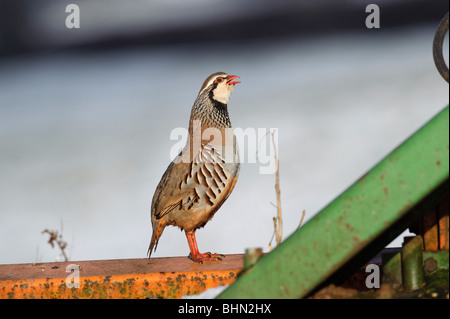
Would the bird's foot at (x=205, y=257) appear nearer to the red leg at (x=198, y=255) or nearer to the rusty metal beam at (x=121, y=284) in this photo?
the red leg at (x=198, y=255)

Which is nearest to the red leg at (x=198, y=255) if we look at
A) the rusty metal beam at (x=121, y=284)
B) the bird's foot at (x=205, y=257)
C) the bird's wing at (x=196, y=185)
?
the bird's foot at (x=205, y=257)

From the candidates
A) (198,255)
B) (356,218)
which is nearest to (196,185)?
(198,255)

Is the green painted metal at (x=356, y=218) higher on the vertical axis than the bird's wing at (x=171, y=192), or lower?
lower

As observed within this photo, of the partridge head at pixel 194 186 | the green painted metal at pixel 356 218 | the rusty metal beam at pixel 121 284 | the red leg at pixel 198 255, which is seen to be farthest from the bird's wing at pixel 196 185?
the green painted metal at pixel 356 218

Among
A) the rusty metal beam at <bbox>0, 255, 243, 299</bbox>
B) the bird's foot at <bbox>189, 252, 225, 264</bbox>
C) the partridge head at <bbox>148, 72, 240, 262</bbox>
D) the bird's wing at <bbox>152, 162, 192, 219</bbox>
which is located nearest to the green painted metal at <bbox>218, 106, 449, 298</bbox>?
the rusty metal beam at <bbox>0, 255, 243, 299</bbox>

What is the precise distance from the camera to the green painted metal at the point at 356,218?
1260 millimetres

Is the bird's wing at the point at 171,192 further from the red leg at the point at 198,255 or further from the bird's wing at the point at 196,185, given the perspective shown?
the red leg at the point at 198,255

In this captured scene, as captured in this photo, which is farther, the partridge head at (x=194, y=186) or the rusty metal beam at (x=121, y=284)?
the partridge head at (x=194, y=186)

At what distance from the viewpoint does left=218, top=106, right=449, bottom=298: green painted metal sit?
1260 mm

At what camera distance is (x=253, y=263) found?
140 centimetres

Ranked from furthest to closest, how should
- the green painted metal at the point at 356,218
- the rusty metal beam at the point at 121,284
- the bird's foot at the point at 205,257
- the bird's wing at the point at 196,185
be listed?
the bird's wing at the point at 196,185 < the bird's foot at the point at 205,257 < the rusty metal beam at the point at 121,284 < the green painted metal at the point at 356,218

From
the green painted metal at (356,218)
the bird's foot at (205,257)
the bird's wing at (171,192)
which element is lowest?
the green painted metal at (356,218)

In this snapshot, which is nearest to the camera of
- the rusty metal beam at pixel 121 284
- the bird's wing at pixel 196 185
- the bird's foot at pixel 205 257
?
the rusty metal beam at pixel 121 284
